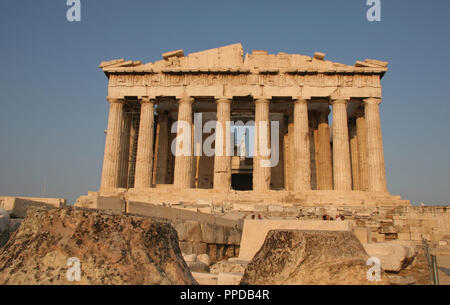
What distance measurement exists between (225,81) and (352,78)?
8509mm

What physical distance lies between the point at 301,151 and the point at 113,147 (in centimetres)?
1243

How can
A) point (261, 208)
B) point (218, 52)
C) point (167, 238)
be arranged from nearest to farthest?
1. point (167, 238)
2. point (261, 208)
3. point (218, 52)

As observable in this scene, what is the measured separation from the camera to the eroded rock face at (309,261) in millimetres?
3354

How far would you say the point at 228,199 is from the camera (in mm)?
22000

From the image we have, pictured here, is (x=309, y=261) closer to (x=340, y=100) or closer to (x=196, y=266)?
(x=196, y=266)

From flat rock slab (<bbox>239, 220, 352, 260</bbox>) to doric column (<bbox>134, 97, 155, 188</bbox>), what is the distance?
16.8 m

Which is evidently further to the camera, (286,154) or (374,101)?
(286,154)

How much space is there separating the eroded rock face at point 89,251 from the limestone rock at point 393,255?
4450 millimetres

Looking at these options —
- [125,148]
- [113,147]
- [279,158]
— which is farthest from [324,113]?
[113,147]

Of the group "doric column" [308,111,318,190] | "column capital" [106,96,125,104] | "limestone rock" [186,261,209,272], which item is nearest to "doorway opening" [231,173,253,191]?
"doric column" [308,111,318,190]

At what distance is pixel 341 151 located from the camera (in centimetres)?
2388

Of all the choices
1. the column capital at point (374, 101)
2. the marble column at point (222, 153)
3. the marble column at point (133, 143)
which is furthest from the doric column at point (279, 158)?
the marble column at point (133, 143)

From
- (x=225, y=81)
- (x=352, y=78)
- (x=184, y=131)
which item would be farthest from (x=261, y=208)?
(x=352, y=78)
